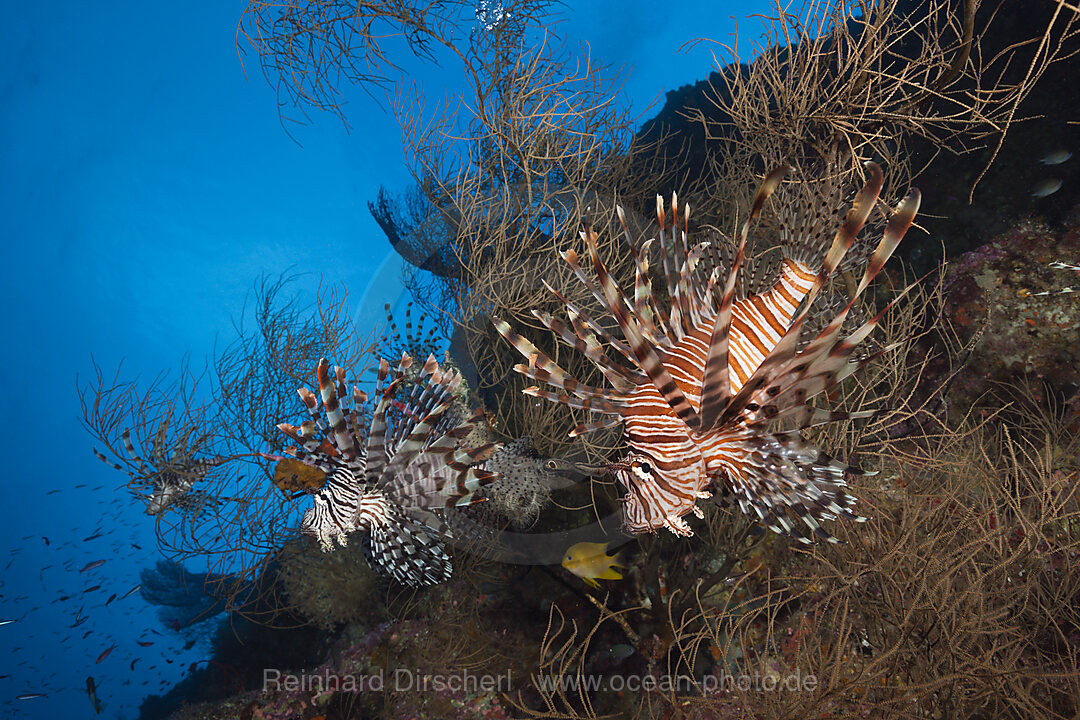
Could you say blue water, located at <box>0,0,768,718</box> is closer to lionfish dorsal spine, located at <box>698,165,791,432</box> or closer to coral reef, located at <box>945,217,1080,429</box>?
coral reef, located at <box>945,217,1080,429</box>

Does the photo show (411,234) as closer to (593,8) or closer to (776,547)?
(776,547)

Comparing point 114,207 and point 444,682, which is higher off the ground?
point 114,207

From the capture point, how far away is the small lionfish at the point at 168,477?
482cm

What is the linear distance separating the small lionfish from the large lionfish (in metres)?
4.82

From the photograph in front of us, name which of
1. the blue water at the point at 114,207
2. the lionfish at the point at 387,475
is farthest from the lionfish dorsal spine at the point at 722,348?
the blue water at the point at 114,207

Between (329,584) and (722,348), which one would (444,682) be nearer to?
(329,584)

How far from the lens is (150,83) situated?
107 feet

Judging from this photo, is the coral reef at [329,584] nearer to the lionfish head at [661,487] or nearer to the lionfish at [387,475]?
the lionfish at [387,475]

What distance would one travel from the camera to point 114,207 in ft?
111

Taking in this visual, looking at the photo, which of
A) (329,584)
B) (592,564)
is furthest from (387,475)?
(329,584)

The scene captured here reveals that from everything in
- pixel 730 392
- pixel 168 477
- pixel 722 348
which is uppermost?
pixel 722 348

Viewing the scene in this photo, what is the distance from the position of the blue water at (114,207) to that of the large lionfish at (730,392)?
3442 cm

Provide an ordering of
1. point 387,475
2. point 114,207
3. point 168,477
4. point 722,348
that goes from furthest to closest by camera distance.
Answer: point 114,207 → point 168,477 → point 387,475 → point 722,348

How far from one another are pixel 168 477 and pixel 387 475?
11.9 ft
